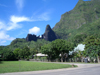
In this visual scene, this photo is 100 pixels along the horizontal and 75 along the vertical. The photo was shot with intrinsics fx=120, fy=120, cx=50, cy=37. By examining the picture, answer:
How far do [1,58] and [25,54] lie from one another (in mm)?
11573

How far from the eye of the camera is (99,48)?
29781 millimetres

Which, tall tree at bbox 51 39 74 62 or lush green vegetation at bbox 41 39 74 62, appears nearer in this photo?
tall tree at bbox 51 39 74 62

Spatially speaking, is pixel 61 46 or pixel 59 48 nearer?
pixel 61 46

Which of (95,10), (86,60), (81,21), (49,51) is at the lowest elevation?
(86,60)

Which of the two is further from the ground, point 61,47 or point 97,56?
point 61,47

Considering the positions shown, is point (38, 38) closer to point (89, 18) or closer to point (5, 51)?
point (89, 18)

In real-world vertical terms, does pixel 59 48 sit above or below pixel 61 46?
below

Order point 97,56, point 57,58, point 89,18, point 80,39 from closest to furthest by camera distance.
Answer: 1. point 97,56
2. point 57,58
3. point 80,39
4. point 89,18

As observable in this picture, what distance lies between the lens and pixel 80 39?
9362cm

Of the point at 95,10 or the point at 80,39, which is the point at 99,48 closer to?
the point at 80,39

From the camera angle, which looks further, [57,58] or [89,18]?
[89,18]

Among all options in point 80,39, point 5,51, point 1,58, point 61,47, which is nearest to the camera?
point 61,47

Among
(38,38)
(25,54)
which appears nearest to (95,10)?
(38,38)

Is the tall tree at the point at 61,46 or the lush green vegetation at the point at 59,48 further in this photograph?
the lush green vegetation at the point at 59,48
